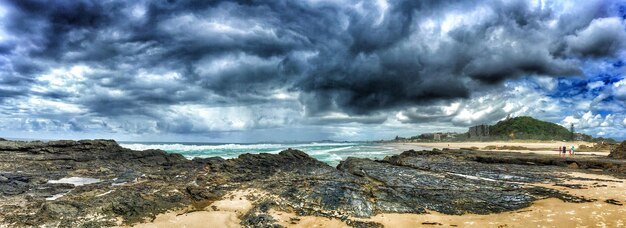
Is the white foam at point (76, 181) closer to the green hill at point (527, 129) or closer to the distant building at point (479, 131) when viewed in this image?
the green hill at point (527, 129)

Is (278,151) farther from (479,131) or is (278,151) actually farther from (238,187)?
(479,131)

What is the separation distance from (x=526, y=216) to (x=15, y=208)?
53.9 ft

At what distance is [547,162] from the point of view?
86.0ft

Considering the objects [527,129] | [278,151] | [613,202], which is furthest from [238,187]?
[527,129]

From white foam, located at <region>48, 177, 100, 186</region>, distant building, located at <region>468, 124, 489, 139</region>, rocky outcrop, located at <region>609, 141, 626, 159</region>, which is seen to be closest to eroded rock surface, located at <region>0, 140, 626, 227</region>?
white foam, located at <region>48, 177, 100, 186</region>

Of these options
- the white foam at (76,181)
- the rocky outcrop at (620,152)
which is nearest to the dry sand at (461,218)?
the white foam at (76,181)

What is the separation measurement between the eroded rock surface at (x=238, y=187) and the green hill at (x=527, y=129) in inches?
4359

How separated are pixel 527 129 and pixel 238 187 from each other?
139608 mm

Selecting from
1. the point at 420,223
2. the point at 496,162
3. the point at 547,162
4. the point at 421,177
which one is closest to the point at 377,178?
the point at 421,177

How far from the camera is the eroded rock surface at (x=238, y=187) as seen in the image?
1108cm

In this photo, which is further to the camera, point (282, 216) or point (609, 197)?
point (609, 197)

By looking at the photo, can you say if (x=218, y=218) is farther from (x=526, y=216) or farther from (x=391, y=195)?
(x=526, y=216)

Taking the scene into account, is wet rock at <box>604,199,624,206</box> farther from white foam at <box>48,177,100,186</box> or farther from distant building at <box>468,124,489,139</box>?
distant building at <box>468,124,489,139</box>

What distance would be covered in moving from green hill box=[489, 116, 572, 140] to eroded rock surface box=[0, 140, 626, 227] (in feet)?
363
